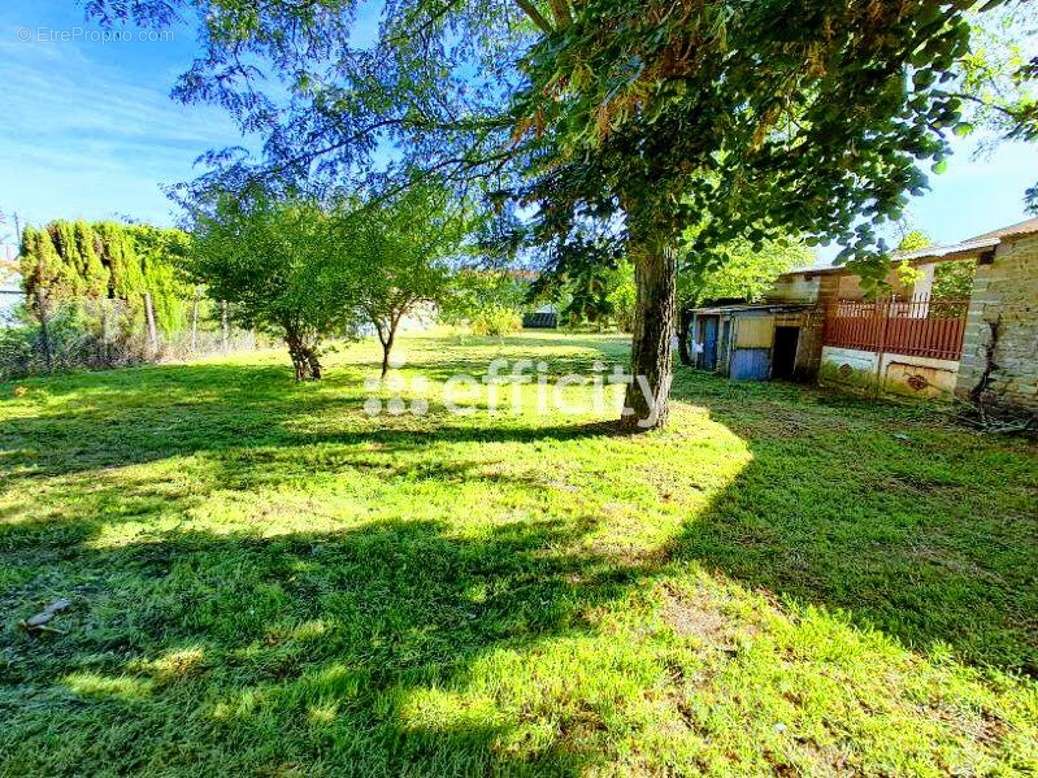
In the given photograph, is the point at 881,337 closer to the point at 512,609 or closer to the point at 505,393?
the point at 505,393

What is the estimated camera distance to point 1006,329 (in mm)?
7137

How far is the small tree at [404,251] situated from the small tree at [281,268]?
1.09 ft

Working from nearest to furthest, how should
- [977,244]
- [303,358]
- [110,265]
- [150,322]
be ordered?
[977,244] → [303,358] → [110,265] → [150,322]

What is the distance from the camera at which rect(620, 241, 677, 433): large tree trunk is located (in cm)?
588

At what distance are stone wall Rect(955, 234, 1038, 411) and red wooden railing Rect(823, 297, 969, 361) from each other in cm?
43

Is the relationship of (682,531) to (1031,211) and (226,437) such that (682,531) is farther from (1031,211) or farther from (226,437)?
(226,437)

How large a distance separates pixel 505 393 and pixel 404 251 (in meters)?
3.41

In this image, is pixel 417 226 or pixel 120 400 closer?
pixel 417 226

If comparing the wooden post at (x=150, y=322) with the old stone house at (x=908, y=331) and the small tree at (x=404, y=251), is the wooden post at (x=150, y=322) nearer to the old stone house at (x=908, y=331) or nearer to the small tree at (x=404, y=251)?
the small tree at (x=404, y=251)

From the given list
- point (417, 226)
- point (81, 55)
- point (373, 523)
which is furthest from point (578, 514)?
point (81, 55)

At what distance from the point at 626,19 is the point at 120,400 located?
9366 millimetres

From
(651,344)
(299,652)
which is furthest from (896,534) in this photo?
(299,652)

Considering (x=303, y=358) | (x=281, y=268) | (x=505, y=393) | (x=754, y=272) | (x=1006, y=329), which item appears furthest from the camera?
(x=754, y=272)

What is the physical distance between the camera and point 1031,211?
2.94m
